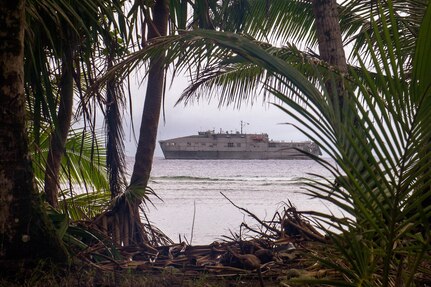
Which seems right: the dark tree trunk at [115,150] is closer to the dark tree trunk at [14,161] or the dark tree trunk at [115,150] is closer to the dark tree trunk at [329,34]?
the dark tree trunk at [329,34]

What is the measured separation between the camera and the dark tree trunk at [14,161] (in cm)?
286

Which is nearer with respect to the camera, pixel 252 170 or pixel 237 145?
pixel 252 170

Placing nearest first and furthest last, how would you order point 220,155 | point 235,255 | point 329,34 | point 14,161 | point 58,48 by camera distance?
point 14,161
point 235,255
point 58,48
point 329,34
point 220,155

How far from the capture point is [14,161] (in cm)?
289

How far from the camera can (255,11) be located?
25.8 feet

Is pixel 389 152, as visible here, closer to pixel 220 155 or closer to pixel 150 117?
pixel 150 117

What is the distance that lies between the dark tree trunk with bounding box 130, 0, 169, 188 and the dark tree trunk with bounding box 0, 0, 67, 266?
2.38 m

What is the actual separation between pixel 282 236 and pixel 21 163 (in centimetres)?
153

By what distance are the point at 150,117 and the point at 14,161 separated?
262 cm

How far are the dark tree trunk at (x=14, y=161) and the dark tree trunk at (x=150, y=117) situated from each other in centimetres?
238

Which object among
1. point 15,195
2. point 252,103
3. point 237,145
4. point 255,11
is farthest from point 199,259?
point 237,145

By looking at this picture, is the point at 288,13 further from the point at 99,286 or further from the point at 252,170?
the point at 252,170

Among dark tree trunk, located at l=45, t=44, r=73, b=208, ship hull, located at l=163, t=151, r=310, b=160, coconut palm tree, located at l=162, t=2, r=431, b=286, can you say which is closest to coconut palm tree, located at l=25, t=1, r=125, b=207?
dark tree trunk, located at l=45, t=44, r=73, b=208

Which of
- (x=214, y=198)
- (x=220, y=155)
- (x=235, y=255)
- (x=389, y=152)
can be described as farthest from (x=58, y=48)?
(x=220, y=155)
